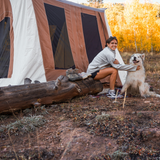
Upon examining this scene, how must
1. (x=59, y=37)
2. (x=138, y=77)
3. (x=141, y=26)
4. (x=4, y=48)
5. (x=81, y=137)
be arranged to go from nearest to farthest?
1. (x=81, y=137)
2. (x=138, y=77)
3. (x=4, y=48)
4. (x=59, y=37)
5. (x=141, y=26)

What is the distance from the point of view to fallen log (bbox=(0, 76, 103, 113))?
2856 mm

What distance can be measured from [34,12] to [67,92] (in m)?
2.27

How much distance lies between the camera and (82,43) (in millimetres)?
5469

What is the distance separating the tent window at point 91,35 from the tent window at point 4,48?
91.4 inches

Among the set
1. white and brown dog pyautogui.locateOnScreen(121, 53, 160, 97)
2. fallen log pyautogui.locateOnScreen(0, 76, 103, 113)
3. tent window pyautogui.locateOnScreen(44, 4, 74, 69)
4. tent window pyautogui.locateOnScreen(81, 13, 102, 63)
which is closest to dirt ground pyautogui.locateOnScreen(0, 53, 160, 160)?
fallen log pyautogui.locateOnScreen(0, 76, 103, 113)

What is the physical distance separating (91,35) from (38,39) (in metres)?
2.02

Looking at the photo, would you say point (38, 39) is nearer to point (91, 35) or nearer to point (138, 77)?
point (91, 35)

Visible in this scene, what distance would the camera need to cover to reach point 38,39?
14.5 ft

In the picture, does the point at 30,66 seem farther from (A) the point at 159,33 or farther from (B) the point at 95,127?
(A) the point at 159,33

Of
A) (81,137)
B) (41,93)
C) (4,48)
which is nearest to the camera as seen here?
(81,137)

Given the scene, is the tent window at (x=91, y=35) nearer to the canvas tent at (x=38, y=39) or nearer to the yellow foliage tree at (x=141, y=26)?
the canvas tent at (x=38, y=39)

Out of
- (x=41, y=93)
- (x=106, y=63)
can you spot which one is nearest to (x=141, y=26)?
(x=106, y=63)

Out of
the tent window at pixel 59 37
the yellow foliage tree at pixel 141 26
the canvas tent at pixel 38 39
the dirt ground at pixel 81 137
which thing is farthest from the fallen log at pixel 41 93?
the yellow foliage tree at pixel 141 26

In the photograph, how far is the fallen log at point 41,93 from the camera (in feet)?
9.37
